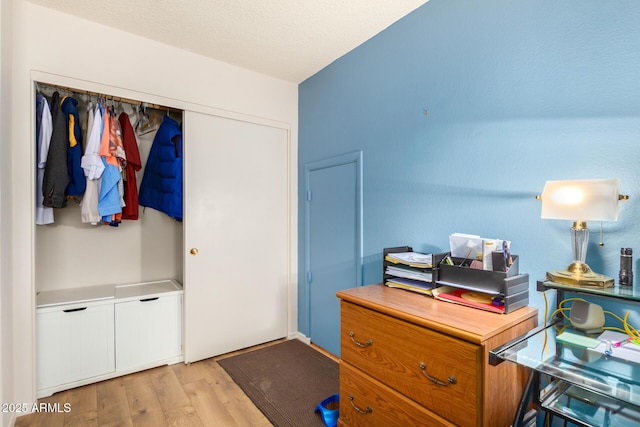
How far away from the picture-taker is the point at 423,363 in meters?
1.21

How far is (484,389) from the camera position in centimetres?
103

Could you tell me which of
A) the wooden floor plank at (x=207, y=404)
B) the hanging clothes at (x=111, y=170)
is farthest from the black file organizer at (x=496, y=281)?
the hanging clothes at (x=111, y=170)

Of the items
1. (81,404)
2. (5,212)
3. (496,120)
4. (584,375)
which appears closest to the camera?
(584,375)

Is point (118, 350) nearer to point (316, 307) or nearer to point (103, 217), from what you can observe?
point (103, 217)

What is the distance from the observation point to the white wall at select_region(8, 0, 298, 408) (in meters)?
1.86

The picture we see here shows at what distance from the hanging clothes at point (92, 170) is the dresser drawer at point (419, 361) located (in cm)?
193

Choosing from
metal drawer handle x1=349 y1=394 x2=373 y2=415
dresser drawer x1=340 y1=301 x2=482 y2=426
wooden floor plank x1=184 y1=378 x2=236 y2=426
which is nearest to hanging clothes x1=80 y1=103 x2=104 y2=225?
wooden floor plank x1=184 y1=378 x2=236 y2=426

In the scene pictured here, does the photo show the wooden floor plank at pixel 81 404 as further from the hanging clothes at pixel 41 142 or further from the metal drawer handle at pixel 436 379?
the metal drawer handle at pixel 436 379

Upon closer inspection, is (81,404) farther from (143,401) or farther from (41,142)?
(41,142)

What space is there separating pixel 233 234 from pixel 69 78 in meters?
1.55

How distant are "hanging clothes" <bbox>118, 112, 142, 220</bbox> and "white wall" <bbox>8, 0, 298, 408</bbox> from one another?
324 millimetres

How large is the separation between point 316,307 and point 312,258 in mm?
439

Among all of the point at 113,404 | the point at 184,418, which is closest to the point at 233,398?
the point at 184,418

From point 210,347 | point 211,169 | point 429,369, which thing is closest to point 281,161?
point 211,169
